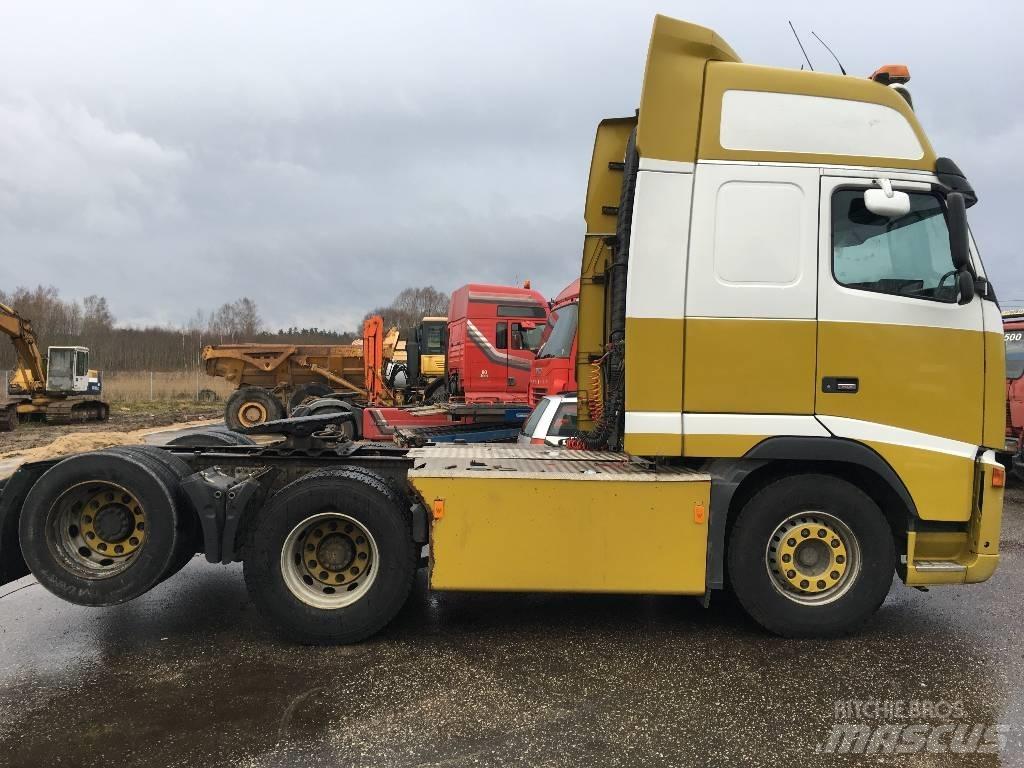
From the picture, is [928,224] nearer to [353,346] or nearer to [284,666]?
[284,666]

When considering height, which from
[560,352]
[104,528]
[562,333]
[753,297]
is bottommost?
[104,528]

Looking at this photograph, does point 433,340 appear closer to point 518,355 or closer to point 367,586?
point 518,355

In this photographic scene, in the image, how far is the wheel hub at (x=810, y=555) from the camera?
4.45 meters

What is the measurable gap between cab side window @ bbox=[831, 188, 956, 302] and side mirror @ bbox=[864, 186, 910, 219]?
0.10 m

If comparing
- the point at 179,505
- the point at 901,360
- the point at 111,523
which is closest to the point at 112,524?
the point at 111,523

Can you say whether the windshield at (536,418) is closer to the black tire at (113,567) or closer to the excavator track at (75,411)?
the black tire at (113,567)

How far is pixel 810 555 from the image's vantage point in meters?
4.49

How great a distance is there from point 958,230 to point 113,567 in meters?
5.81

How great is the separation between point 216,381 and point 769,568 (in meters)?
45.1

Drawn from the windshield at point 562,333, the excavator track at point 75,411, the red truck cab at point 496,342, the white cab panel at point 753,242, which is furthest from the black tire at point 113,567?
the excavator track at point 75,411

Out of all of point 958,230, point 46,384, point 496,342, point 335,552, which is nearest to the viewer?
point 958,230

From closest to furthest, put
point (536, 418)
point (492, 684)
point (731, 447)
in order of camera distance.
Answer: point (492, 684)
point (731, 447)
point (536, 418)

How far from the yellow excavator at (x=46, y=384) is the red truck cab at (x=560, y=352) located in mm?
20737

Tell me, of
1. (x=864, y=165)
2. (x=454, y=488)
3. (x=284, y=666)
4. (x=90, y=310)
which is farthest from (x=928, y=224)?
(x=90, y=310)
